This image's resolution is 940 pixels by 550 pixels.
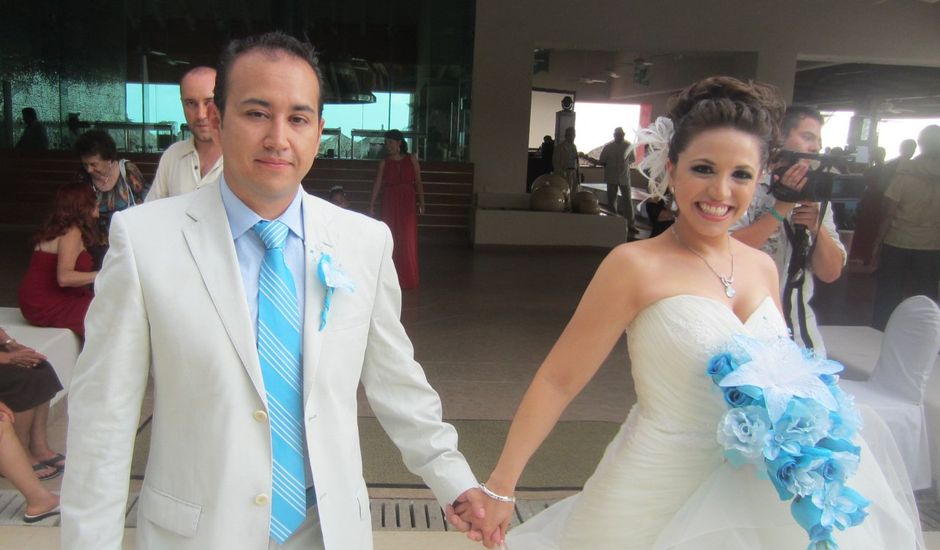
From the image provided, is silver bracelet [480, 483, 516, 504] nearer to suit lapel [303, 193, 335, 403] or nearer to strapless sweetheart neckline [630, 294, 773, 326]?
strapless sweetheart neckline [630, 294, 773, 326]

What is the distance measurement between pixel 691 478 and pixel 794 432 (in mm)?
321

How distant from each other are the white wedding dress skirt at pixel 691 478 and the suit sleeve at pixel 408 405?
1.41 feet

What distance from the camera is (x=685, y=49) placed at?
46.0 feet

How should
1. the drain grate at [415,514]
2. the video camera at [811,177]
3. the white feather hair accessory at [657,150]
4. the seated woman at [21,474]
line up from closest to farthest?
the white feather hair accessory at [657,150] → the video camera at [811,177] → the seated woman at [21,474] → the drain grate at [415,514]

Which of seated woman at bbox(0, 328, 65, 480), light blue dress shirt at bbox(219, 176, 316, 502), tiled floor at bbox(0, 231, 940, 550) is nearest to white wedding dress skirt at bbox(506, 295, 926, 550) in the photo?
light blue dress shirt at bbox(219, 176, 316, 502)

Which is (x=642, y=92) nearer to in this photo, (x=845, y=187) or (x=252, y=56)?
(x=845, y=187)

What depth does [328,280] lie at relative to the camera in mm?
1592

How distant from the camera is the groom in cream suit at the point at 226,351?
1.49 m

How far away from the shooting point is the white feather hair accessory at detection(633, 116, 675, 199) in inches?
88.6

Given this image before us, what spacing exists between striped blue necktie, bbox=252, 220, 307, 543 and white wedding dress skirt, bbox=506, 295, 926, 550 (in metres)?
0.84

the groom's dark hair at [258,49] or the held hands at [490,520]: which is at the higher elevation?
the groom's dark hair at [258,49]

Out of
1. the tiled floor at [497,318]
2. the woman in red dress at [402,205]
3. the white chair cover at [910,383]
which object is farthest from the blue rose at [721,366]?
the woman in red dress at [402,205]

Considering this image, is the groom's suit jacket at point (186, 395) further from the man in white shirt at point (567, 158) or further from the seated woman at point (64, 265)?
the man in white shirt at point (567, 158)

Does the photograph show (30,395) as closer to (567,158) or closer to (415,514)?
(415,514)
